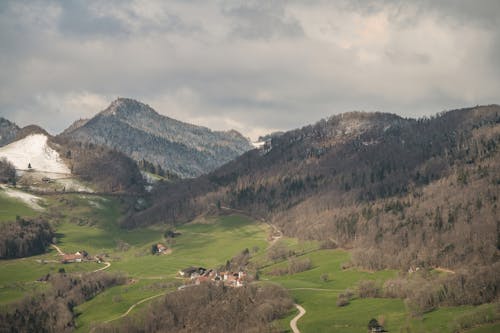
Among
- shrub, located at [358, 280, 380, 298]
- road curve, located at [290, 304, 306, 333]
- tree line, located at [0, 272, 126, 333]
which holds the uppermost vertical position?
shrub, located at [358, 280, 380, 298]

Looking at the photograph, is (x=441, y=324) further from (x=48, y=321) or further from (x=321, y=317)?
(x=48, y=321)

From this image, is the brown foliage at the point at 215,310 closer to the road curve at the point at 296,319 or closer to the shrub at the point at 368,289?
the road curve at the point at 296,319

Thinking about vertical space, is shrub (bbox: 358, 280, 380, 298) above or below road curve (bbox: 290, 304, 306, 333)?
above

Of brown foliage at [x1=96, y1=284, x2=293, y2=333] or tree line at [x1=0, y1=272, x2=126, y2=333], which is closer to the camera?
brown foliage at [x1=96, y1=284, x2=293, y2=333]

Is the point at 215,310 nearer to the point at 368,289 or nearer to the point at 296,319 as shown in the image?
the point at 296,319

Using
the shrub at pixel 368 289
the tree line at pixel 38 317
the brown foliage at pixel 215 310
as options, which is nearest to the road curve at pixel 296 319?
the brown foliage at pixel 215 310

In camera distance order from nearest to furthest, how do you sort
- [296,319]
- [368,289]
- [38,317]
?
[296,319] → [368,289] → [38,317]

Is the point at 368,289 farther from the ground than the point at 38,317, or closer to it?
farther from the ground

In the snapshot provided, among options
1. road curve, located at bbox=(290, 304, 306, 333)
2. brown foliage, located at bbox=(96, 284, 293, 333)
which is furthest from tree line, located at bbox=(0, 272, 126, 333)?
road curve, located at bbox=(290, 304, 306, 333)

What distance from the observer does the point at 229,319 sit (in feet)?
531

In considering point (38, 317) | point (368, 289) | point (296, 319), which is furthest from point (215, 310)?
point (38, 317)

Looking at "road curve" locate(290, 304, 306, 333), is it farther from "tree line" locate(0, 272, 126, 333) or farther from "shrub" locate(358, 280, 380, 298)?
"tree line" locate(0, 272, 126, 333)

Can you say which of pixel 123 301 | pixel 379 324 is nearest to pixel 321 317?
pixel 379 324

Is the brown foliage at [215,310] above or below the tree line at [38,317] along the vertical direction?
above
